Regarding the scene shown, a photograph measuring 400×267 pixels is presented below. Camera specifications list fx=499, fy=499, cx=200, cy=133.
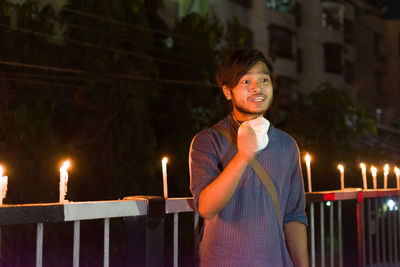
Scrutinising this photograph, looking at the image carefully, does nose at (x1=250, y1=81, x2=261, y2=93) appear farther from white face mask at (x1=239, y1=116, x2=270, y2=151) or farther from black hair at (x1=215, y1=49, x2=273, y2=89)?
white face mask at (x1=239, y1=116, x2=270, y2=151)

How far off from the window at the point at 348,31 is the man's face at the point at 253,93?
2920 centimetres

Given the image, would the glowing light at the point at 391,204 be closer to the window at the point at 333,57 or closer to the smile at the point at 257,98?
the smile at the point at 257,98

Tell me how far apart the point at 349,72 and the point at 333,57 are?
2164mm

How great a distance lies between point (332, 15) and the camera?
95.4 feet

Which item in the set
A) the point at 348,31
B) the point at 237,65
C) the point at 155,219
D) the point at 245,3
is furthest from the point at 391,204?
the point at 348,31

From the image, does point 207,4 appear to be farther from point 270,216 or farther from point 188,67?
point 270,216

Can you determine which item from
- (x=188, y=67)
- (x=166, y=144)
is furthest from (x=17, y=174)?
(x=188, y=67)

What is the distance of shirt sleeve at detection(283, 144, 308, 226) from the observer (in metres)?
2.29

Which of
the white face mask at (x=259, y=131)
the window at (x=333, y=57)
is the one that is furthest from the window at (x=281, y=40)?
the white face mask at (x=259, y=131)

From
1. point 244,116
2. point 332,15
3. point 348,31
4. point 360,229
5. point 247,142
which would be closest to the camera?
point 247,142

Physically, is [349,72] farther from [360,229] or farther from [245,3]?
[360,229]

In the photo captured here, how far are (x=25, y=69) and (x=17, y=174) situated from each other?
2.06 meters

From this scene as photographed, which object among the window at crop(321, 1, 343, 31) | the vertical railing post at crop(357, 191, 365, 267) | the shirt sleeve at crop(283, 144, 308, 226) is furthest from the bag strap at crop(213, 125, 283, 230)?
the window at crop(321, 1, 343, 31)

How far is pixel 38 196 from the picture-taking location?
9.09m
